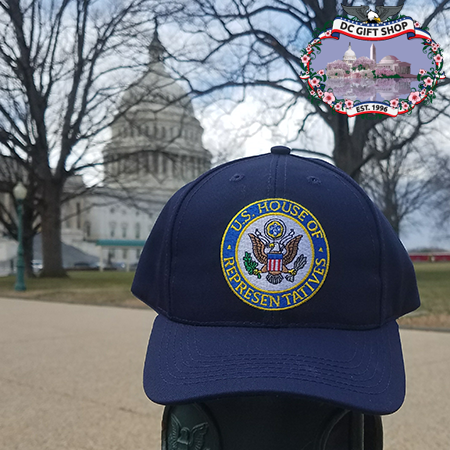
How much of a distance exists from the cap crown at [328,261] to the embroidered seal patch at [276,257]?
15 millimetres

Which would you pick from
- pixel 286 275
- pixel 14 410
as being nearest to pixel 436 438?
pixel 286 275

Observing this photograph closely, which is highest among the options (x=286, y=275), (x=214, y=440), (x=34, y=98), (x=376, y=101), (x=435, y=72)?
(x=34, y=98)

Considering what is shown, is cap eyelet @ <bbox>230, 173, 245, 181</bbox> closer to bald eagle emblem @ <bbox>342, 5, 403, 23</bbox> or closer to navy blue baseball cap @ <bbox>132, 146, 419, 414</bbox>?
navy blue baseball cap @ <bbox>132, 146, 419, 414</bbox>

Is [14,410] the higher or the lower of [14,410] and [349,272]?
the lower

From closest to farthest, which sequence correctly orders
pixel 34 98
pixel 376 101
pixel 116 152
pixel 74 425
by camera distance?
1. pixel 74 425
2. pixel 376 101
3. pixel 34 98
4. pixel 116 152

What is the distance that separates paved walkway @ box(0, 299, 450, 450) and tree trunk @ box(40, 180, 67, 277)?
16.4 meters

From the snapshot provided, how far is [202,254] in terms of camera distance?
1.38 m

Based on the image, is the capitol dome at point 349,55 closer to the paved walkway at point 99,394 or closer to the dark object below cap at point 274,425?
the paved walkway at point 99,394

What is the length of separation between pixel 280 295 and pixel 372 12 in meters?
10.7

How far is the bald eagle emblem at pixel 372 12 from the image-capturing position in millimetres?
10734

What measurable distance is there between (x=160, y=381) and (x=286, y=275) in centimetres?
35

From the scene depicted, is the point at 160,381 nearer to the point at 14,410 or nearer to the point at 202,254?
the point at 202,254

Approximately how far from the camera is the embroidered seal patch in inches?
50.9

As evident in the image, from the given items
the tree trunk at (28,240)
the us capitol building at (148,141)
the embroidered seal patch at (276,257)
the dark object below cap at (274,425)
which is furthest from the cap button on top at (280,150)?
the tree trunk at (28,240)
